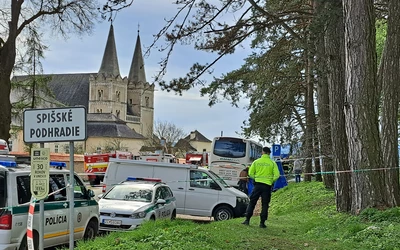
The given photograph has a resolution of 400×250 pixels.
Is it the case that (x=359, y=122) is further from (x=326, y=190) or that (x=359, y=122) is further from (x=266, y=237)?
(x=326, y=190)

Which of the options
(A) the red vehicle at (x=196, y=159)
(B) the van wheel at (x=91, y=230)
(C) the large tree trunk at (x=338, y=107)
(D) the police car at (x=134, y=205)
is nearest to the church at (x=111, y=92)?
(A) the red vehicle at (x=196, y=159)

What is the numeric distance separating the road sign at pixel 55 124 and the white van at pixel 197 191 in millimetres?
11494

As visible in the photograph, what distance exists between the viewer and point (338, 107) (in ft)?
45.1

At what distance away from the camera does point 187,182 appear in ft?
61.5


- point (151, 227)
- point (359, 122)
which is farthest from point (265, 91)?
point (151, 227)

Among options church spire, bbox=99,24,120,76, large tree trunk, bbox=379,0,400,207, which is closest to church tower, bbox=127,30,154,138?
church spire, bbox=99,24,120,76

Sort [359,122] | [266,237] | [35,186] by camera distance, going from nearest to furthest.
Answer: [35,186] < [266,237] < [359,122]

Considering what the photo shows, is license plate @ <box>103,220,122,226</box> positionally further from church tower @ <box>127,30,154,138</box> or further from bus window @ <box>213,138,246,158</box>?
church tower @ <box>127,30,154,138</box>

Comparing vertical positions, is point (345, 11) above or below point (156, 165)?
above

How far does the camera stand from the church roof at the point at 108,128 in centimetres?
9844

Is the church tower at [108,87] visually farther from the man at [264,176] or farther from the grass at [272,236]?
the grass at [272,236]

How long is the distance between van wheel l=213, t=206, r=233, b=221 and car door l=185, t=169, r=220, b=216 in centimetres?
23

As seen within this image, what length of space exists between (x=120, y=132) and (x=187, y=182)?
82935mm

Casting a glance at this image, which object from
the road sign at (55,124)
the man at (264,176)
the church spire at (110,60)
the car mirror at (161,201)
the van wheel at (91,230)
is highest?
the church spire at (110,60)
